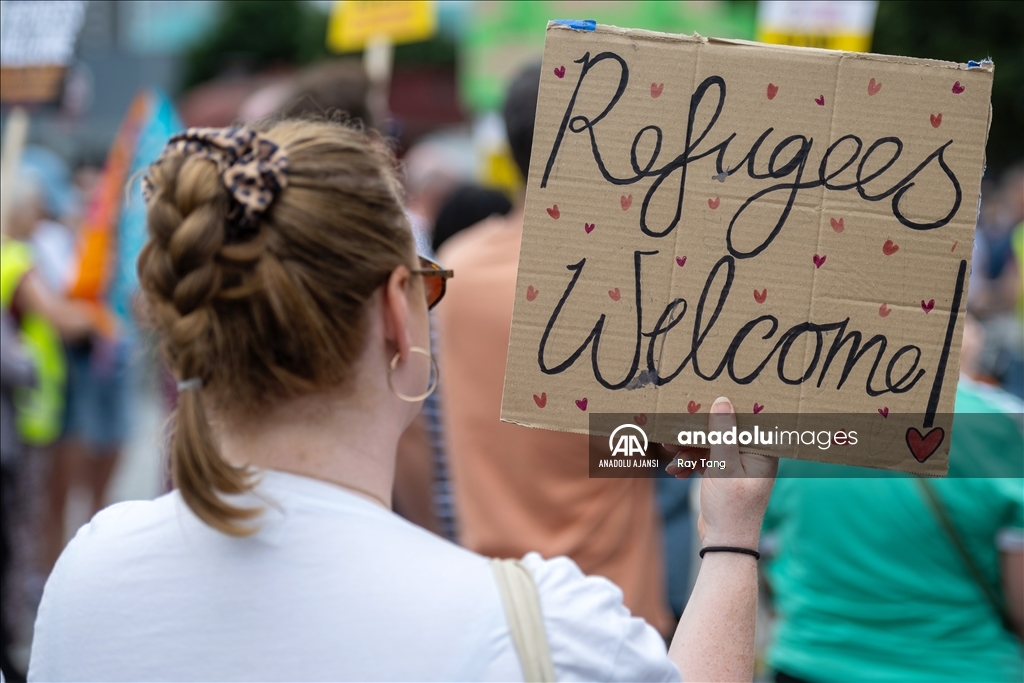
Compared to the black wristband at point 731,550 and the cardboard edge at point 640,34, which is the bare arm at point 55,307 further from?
the black wristband at point 731,550

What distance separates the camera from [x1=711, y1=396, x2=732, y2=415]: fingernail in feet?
5.13

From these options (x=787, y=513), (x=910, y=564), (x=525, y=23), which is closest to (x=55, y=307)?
(x=525, y=23)

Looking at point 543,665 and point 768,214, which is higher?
point 768,214

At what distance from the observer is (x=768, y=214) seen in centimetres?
157

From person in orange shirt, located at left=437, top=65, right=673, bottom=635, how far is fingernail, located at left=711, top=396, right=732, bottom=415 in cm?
81

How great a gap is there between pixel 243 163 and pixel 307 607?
52 cm

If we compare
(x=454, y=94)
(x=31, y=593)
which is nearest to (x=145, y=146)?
(x=31, y=593)

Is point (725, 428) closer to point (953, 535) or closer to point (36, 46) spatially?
point (953, 535)

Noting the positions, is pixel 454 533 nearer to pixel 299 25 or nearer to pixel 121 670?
pixel 121 670

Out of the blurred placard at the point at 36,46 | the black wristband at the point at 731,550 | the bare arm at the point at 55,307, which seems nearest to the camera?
the black wristband at the point at 731,550

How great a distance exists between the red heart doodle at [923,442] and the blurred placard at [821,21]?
12.2 ft

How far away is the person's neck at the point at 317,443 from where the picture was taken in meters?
1.35

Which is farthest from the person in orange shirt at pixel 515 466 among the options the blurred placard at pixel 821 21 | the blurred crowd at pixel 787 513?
the blurred placard at pixel 821 21

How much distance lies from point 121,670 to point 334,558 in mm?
286
